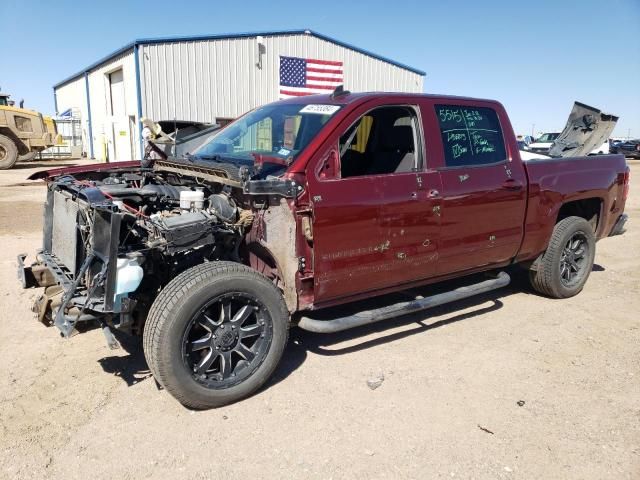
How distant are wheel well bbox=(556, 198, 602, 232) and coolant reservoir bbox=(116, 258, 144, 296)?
428 centimetres

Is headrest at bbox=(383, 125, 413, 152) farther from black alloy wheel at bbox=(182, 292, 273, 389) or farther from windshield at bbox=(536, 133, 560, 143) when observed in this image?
windshield at bbox=(536, 133, 560, 143)

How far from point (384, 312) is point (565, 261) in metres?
2.64

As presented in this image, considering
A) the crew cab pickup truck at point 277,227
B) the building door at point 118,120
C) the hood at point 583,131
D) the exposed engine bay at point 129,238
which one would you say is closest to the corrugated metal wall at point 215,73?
the building door at point 118,120

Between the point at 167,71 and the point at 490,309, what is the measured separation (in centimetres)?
1623

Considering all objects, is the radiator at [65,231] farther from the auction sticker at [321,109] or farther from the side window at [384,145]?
the side window at [384,145]

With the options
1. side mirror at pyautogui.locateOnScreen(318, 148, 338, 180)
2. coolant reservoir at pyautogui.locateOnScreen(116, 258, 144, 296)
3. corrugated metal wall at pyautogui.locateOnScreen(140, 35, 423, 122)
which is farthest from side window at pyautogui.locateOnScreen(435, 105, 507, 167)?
corrugated metal wall at pyautogui.locateOnScreen(140, 35, 423, 122)

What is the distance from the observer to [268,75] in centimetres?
2002

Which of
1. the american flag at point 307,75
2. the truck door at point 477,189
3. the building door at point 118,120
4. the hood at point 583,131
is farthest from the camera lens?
the building door at point 118,120

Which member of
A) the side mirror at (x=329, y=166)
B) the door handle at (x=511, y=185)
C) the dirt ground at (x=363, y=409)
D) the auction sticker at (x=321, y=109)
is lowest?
the dirt ground at (x=363, y=409)

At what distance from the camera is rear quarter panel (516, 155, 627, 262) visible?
15.6ft

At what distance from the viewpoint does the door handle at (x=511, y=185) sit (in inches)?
175

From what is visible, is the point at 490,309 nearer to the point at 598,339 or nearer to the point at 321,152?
the point at 598,339

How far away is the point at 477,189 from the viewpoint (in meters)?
4.22

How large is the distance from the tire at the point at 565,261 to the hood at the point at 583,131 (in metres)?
1.26
